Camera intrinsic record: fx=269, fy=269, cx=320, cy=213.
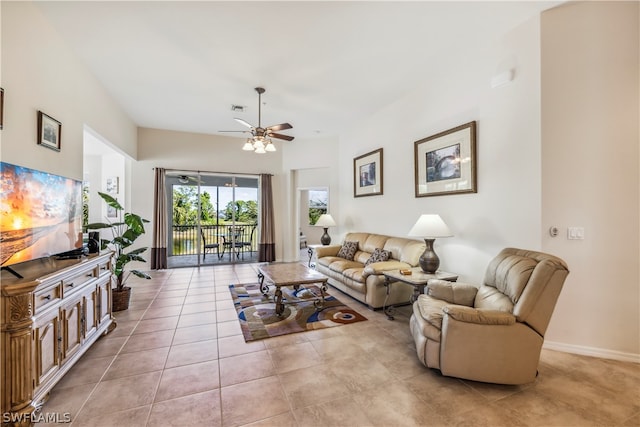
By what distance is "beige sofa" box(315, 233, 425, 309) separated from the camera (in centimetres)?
368

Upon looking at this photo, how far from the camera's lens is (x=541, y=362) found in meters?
2.50

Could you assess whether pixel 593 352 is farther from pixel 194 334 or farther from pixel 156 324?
pixel 156 324

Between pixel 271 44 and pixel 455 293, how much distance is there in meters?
3.41

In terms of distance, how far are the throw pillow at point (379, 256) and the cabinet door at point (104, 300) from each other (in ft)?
11.2

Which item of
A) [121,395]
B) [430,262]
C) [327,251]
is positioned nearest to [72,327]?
[121,395]

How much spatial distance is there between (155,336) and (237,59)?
3444 millimetres

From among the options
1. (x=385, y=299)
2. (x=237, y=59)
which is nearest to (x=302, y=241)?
(x=385, y=299)

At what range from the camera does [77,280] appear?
2357mm

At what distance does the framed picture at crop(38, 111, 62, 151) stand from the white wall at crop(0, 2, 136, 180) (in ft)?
0.17

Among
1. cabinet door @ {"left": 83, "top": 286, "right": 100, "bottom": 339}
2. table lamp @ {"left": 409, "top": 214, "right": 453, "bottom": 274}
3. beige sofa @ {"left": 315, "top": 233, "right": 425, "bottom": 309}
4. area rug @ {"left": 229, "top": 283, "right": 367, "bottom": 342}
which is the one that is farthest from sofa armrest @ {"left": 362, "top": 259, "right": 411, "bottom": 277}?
cabinet door @ {"left": 83, "top": 286, "right": 100, "bottom": 339}

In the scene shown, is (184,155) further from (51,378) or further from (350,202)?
(51,378)

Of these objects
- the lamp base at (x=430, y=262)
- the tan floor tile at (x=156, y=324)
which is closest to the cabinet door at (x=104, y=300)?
the tan floor tile at (x=156, y=324)

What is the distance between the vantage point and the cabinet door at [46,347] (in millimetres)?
1802

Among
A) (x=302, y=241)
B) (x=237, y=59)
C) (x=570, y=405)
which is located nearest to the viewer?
(x=570, y=405)
